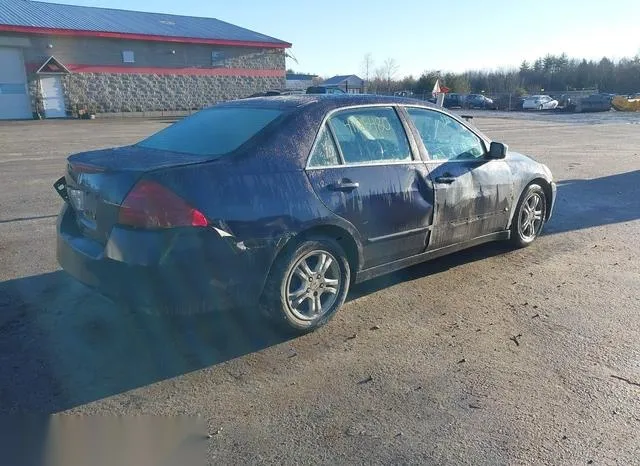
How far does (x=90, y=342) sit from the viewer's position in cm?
375

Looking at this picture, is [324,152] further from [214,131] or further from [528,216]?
[528,216]

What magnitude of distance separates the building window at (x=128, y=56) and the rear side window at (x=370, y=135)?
3713 cm

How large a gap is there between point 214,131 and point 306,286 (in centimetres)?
139

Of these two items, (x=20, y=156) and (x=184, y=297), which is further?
(x=20, y=156)

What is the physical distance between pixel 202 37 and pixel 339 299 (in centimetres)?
3977

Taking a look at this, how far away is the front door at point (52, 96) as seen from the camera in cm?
3403

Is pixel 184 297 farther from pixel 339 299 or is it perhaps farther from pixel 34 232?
pixel 34 232

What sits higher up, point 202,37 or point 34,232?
point 202,37

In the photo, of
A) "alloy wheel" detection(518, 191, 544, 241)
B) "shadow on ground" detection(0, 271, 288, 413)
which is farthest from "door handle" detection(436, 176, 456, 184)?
"shadow on ground" detection(0, 271, 288, 413)

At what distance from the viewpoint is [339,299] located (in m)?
4.16

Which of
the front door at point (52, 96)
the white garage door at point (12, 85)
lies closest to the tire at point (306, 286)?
the white garage door at point (12, 85)

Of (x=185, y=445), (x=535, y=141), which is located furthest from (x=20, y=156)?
(x=535, y=141)

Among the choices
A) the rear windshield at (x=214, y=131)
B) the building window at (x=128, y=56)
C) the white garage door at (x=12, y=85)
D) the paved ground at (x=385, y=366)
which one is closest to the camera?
the paved ground at (x=385, y=366)

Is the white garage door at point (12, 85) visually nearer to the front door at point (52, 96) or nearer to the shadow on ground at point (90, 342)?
the front door at point (52, 96)
